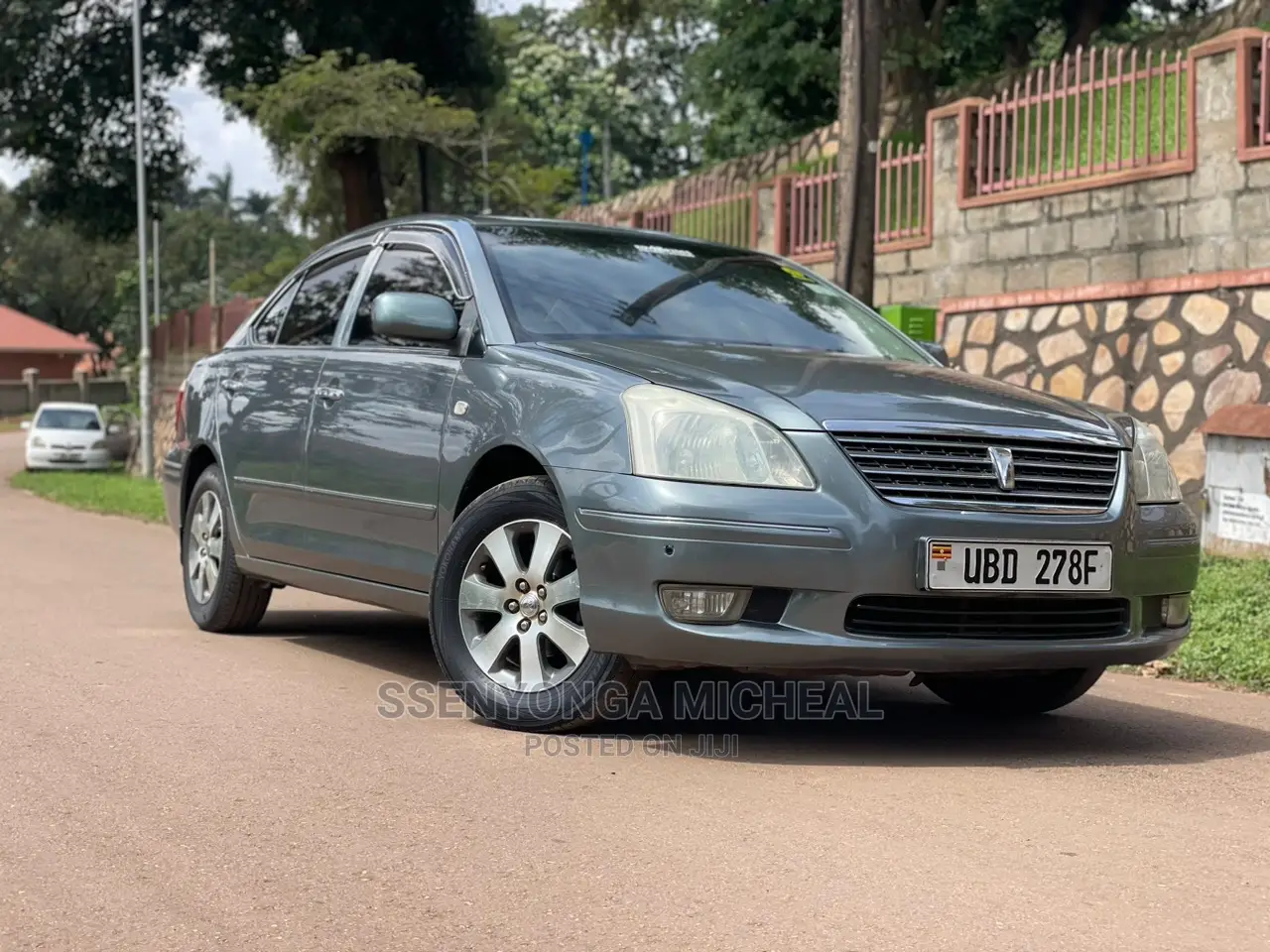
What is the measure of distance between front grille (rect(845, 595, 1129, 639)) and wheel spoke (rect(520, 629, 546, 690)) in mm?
965

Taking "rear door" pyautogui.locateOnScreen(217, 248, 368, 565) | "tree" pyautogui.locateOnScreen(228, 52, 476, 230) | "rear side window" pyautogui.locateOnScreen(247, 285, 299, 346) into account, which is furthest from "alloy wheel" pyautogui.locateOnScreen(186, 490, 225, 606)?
"tree" pyautogui.locateOnScreen(228, 52, 476, 230)

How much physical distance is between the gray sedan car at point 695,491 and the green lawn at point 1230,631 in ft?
5.53

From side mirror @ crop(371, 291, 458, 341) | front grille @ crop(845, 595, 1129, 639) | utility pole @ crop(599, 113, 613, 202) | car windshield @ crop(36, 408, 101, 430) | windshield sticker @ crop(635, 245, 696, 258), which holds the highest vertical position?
utility pole @ crop(599, 113, 613, 202)

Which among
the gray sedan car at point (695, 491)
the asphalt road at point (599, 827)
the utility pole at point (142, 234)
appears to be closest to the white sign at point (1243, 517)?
the asphalt road at point (599, 827)

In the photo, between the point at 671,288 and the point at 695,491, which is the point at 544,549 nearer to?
the point at 695,491

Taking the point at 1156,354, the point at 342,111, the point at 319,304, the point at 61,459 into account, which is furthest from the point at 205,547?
the point at 61,459

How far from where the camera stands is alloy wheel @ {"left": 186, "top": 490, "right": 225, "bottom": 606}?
8.06 meters

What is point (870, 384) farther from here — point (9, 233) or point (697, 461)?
point (9, 233)

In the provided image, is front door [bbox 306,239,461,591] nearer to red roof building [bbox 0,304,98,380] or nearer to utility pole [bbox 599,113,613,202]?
utility pole [bbox 599,113,613,202]

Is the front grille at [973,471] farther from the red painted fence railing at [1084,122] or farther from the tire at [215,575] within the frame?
the red painted fence railing at [1084,122]

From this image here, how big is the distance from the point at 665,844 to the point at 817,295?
3.28 m

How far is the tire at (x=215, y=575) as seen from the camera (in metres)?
7.95

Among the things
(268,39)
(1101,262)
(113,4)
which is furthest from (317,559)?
(113,4)

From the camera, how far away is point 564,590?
548cm
